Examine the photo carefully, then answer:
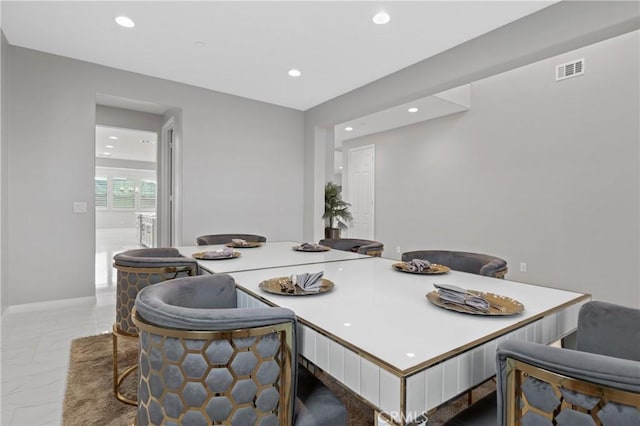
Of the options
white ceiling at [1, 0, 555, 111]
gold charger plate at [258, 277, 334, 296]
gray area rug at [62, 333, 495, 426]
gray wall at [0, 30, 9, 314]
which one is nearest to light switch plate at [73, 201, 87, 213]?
gray wall at [0, 30, 9, 314]

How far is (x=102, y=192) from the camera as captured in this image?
1147 cm

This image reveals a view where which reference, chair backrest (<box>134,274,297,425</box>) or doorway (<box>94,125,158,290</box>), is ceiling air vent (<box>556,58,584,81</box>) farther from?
doorway (<box>94,125,158,290</box>)

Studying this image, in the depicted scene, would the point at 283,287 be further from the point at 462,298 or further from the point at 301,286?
the point at 462,298

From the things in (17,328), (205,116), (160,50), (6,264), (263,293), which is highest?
(160,50)

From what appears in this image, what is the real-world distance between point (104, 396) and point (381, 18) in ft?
10.7

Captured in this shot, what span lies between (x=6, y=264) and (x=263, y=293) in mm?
3425

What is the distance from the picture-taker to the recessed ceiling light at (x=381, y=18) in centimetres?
258

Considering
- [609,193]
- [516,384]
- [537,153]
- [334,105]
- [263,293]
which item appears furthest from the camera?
[334,105]

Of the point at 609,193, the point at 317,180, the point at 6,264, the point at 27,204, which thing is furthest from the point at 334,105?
the point at 6,264

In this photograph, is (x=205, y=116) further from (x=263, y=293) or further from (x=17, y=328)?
(x=263, y=293)

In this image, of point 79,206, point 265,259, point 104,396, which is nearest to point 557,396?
point 265,259

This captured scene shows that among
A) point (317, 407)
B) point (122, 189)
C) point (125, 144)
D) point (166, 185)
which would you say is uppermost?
point (125, 144)

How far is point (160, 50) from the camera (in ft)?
10.6

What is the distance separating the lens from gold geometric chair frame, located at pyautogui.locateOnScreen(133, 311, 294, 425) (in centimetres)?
84
